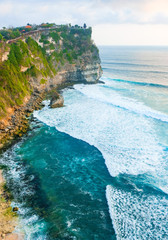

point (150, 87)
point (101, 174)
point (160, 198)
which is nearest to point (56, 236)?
point (101, 174)

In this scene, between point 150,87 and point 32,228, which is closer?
point 32,228

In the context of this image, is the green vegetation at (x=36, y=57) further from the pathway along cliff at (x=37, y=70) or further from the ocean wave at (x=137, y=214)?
the ocean wave at (x=137, y=214)

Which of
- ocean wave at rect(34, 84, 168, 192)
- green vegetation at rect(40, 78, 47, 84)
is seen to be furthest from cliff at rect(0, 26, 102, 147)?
ocean wave at rect(34, 84, 168, 192)

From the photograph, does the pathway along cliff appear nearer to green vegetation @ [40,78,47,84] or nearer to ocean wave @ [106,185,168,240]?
green vegetation @ [40,78,47,84]

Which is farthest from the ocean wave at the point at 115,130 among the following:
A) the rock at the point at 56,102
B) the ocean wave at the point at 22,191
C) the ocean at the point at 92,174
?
the ocean wave at the point at 22,191

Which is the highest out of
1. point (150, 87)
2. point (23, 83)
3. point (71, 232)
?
point (23, 83)

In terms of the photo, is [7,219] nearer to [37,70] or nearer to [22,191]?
[22,191]

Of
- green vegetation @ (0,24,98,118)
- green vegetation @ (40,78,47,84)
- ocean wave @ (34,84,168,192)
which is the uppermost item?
green vegetation @ (0,24,98,118)

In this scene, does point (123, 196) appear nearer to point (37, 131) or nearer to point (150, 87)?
point (37, 131)
